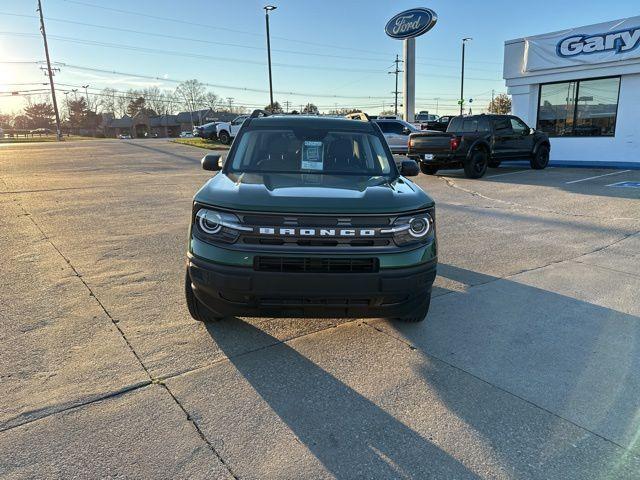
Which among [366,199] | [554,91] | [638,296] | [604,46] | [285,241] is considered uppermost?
[604,46]

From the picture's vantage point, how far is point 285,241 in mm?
3059

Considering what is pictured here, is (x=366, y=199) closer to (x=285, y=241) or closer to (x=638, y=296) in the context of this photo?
(x=285, y=241)

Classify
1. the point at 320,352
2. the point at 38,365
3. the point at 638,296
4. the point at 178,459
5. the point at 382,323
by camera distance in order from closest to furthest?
the point at 178,459
the point at 38,365
the point at 320,352
the point at 382,323
the point at 638,296

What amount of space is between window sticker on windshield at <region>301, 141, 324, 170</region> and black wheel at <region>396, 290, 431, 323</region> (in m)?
1.54

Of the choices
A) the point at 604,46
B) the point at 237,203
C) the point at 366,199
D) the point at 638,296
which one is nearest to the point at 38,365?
the point at 237,203

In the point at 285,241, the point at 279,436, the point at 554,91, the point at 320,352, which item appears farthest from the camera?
the point at 554,91

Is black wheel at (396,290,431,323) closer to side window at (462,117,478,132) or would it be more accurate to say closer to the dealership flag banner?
side window at (462,117,478,132)

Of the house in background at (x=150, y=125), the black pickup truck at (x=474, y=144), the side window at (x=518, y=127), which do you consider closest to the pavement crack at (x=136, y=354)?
the black pickup truck at (x=474, y=144)

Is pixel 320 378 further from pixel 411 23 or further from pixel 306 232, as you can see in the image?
pixel 411 23

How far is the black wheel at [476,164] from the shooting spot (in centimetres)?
1427

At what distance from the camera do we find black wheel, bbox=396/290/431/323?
11.8ft

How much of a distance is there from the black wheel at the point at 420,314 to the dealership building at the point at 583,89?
16214 millimetres

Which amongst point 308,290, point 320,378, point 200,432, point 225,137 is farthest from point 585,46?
point 225,137

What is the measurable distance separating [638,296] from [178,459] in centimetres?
460
